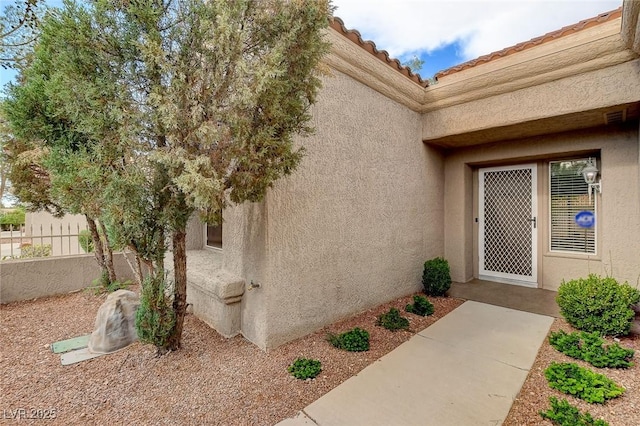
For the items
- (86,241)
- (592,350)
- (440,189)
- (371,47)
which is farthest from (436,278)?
(86,241)

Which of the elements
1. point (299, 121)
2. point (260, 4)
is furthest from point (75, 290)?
point (260, 4)

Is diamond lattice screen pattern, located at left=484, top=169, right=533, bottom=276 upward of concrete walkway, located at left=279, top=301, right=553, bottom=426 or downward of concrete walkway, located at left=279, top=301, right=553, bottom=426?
upward

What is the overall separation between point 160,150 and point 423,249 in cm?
651

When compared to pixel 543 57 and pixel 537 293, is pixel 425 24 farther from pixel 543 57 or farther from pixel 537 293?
pixel 537 293

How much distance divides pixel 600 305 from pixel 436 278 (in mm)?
2819

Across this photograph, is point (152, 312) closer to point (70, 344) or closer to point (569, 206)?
point (70, 344)

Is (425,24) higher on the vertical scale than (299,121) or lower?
higher

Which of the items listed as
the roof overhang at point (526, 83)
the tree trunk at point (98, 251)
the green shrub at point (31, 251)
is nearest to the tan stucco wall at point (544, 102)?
the roof overhang at point (526, 83)

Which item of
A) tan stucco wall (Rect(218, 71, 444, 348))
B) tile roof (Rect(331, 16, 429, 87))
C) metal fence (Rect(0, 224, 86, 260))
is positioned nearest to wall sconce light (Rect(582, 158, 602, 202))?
tan stucco wall (Rect(218, 71, 444, 348))

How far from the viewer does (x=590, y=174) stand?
252 inches

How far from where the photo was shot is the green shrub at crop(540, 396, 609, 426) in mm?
2671

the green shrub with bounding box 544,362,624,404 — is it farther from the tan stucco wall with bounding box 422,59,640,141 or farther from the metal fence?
the metal fence

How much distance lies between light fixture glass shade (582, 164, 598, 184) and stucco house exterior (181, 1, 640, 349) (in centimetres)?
13

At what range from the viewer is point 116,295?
4.74 metres
